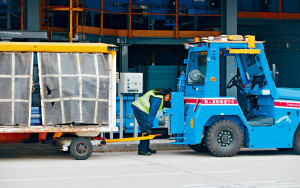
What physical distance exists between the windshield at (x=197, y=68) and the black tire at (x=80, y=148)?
8.98 ft

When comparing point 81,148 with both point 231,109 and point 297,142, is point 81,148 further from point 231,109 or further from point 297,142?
point 297,142

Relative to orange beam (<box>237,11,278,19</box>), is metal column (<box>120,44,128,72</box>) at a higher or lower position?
lower

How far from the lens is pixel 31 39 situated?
16891 mm

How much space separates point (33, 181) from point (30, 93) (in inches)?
Result: 128

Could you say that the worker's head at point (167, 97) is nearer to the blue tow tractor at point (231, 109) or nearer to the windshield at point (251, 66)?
the blue tow tractor at point (231, 109)

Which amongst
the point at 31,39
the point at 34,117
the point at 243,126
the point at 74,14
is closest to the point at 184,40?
the point at 74,14

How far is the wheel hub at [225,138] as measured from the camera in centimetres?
1362

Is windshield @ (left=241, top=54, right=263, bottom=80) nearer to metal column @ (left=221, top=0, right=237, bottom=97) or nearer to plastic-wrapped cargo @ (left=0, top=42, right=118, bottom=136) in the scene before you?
plastic-wrapped cargo @ (left=0, top=42, right=118, bottom=136)

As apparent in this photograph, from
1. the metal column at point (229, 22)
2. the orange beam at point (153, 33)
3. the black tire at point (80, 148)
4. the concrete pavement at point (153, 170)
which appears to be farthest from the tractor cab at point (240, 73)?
the orange beam at point (153, 33)

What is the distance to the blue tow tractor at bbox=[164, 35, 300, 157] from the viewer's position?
13.6 m

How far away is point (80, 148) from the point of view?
13.2 m

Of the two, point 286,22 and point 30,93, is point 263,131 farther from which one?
point 286,22

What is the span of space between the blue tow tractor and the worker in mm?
236

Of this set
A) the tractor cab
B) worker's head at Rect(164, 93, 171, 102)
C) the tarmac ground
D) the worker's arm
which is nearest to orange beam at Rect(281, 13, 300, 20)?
→ the tractor cab
